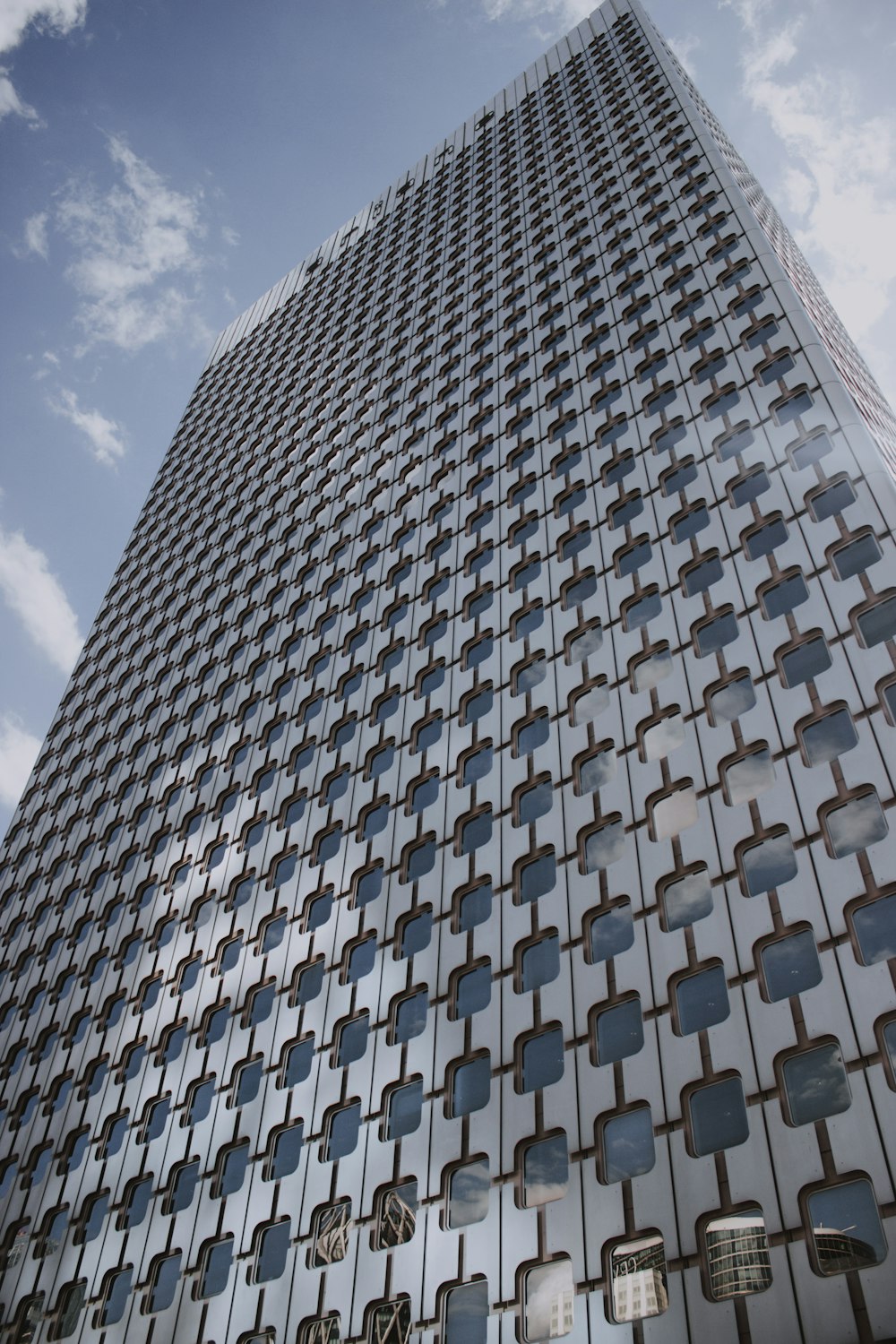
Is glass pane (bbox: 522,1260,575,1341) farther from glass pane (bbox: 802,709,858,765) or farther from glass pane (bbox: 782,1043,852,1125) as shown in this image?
glass pane (bbox: 802,709,858,765)

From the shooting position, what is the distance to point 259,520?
54531 millimetres

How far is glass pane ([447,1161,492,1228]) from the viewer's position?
21.7 meters

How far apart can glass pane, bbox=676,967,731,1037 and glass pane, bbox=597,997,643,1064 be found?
3.20 ft

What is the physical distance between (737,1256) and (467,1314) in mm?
5838

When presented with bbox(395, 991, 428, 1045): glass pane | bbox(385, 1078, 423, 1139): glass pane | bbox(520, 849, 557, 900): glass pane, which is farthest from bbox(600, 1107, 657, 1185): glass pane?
bbox(395, 991, 428, 1045): glass pane

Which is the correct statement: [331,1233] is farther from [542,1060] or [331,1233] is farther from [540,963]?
[540,963]

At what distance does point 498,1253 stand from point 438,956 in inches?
288

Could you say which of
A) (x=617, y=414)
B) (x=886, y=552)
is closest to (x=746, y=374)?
(x=617, y=414)

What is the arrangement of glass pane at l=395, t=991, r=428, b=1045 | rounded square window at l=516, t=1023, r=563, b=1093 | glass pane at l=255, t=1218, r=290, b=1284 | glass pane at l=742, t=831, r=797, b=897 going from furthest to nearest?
glass pane at l=395, t=991, r=428, b=1045 < glass pane at l=255, t=1218, r=290, b=1284 < rounded square window at l=516, t=1023, r=563, b=1093 < glass pane at l=742, t=831, r=797, b=897

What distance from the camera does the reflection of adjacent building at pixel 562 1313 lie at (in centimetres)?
1900

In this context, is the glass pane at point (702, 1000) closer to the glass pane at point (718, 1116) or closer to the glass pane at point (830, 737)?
the glass pane at point (718, 1116)

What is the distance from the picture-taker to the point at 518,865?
26.6 m

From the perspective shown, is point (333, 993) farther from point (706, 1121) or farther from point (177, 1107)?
point (706, 1121)

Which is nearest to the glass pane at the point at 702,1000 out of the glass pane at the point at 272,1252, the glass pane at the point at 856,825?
the glass pane at the point at 856,825
